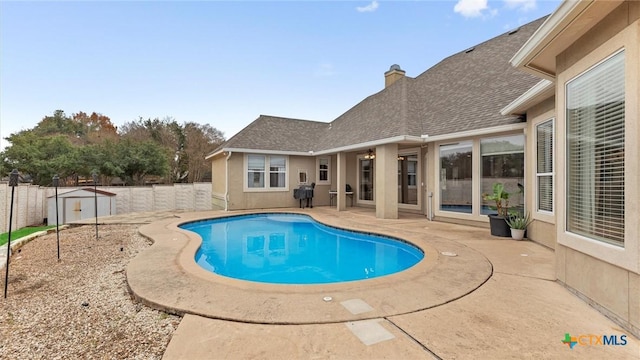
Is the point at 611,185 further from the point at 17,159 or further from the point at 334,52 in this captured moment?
the point at 17,159

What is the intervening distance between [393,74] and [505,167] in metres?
7.56

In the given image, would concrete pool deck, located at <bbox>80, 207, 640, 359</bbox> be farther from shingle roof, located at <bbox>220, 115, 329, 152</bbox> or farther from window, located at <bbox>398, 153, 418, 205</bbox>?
shingle roof, located at <bbox>220, 115, 329, 152</bbox>

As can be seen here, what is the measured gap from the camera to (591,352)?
2352mm

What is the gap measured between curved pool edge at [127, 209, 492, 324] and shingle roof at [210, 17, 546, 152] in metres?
5.14

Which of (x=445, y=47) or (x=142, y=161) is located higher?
(x=445, y=47)

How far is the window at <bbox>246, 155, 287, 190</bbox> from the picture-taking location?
44.3 feet

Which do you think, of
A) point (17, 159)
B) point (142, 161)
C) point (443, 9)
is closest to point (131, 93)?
point (142, 161)

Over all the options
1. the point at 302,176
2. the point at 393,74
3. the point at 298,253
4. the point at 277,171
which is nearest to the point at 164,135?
the point at 277,171

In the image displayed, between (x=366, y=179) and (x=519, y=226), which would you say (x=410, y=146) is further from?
(x=519, y=226)

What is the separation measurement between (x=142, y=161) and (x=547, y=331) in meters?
24.6

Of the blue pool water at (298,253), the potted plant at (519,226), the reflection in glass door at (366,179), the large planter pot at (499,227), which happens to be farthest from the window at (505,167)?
the reflection in glass door at (366,179)

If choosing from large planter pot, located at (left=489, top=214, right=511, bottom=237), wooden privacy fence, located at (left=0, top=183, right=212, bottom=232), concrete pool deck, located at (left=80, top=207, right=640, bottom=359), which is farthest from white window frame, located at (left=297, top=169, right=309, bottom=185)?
concrete pool deck, located at (left=80, top=207, right=640, bottom=359)

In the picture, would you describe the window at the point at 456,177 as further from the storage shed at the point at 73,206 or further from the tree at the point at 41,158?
the tree at the point at 41,158

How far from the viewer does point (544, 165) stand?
6.12 metres
